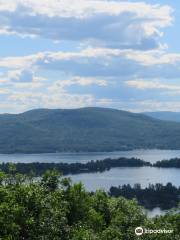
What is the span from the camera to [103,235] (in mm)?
38531

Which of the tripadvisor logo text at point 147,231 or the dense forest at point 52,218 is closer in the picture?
the dense forest at point 52,218

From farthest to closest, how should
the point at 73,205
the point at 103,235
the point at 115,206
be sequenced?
the point at 115,206, the point at 73,205, the point at 103,235

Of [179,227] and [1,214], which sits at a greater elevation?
[1,214]

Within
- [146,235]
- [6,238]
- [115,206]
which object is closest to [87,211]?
[115,206]

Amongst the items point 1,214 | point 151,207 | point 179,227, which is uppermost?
point 1,214

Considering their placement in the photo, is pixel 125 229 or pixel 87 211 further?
pixel 87 211

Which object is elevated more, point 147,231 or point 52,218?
point 52,218

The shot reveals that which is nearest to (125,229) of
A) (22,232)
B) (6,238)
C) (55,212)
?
(55,212)

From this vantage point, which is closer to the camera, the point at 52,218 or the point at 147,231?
the point at 52,218

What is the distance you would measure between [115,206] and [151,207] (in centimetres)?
14497

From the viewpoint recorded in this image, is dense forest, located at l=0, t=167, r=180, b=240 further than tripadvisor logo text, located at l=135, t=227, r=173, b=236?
No

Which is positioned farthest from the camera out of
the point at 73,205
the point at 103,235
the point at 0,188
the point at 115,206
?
the point at 115,206

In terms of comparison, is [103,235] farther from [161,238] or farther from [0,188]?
[0,188]

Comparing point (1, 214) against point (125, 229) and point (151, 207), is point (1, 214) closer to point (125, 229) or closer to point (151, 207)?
point (125, 229)
